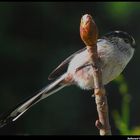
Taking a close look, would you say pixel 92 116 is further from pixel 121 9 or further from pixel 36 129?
pixel 121 9

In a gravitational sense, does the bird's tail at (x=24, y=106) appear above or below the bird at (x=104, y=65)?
below

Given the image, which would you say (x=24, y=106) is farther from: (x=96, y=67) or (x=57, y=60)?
(x=57, y=60)

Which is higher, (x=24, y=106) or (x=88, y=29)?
(x=88, y=29)

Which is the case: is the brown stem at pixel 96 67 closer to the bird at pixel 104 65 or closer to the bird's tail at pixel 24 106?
the bird's tail at pixel 24 106

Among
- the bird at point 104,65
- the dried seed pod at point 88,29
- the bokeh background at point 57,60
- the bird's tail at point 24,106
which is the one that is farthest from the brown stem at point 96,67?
the bokeh background at point 57,60

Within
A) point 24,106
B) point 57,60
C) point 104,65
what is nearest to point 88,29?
point 24,106
